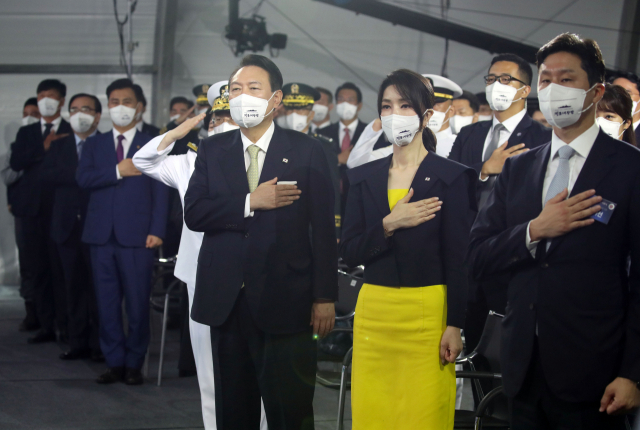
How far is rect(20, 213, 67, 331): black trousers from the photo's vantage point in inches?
219

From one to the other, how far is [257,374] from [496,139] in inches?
73.3

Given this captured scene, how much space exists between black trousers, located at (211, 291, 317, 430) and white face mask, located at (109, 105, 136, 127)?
8.65 feet

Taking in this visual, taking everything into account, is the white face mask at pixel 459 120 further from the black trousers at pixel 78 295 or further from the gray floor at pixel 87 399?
the black trousers at pixel 78 295

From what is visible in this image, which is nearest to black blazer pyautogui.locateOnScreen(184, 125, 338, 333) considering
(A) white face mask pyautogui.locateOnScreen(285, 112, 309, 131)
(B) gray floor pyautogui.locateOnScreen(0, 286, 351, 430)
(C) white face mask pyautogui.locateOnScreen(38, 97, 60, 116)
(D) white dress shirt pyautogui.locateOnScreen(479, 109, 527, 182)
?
(D) white dress shirt pyautogui.locateOnScreen(479, 109, 527, 182)

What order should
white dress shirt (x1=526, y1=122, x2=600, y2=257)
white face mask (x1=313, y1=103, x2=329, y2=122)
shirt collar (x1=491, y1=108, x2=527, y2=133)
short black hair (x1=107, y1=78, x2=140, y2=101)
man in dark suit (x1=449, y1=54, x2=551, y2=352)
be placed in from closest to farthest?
white dress shirt (x1=526, y1=122, x2=600, y2=257), man in dark suit (x1=449, y1=54, x2=551, y2=352), shirt collar (x1=491, y1=108, x2=527, y2=133), short black hair (x1=107, y1=78, x2=140, y2=101), white face mask (x1=313, y1=103, x2=329, y2=122)

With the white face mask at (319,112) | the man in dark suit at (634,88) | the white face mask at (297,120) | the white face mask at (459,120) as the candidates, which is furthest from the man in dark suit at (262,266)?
the white face mask at (319,112)

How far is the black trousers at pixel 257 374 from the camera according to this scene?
2348mm

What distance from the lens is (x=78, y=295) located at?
16.5 ft

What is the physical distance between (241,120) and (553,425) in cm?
144

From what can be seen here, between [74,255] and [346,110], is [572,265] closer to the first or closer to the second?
[74,255]

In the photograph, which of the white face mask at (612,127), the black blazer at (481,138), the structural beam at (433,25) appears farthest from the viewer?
the structural beam at (433,25)

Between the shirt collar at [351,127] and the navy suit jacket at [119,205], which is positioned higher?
the shirt collar at [351,127]

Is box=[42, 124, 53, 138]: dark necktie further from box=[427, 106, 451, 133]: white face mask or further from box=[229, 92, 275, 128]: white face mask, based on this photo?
box=[229, 92, 275, 128]: white face mask

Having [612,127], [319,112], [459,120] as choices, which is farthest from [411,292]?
[319,112]
